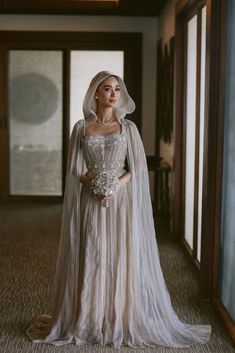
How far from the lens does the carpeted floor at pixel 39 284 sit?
10.6 ft

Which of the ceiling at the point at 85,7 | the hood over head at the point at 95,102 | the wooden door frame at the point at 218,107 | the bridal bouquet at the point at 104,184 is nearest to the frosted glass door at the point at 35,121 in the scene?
the ceiling at the point at 85,7

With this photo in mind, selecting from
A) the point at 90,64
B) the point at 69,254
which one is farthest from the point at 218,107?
the point at 90,64

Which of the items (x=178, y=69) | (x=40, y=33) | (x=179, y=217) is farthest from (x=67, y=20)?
(x=179, y=217)

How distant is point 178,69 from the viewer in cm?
573

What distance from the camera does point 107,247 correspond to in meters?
3.29

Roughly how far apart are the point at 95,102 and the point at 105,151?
287mm

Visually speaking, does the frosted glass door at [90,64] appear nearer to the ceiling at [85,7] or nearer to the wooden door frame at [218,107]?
the ceiling at [85,7]

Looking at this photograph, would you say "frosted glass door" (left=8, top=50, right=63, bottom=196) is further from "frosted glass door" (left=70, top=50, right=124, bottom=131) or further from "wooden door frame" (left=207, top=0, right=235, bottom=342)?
"wooden door frame" (left=207, top=0, right=235, bottom=342)

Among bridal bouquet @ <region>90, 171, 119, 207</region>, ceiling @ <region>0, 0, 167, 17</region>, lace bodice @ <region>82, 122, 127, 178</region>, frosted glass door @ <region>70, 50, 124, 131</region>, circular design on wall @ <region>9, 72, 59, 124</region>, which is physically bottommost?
bridal bouquet @ <region>90, 171, 119, 207</region>

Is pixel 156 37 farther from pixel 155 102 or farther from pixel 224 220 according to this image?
pixel 224 220

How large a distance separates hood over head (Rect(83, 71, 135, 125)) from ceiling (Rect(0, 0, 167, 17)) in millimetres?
3974

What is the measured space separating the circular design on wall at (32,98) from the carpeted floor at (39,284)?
1.70m

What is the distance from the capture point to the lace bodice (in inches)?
128

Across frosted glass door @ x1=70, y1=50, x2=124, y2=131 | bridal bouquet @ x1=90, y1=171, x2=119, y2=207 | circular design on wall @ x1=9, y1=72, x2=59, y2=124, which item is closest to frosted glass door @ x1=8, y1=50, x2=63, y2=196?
circular design on wall @ x1=9, y1=72, x2=59, y2=124
